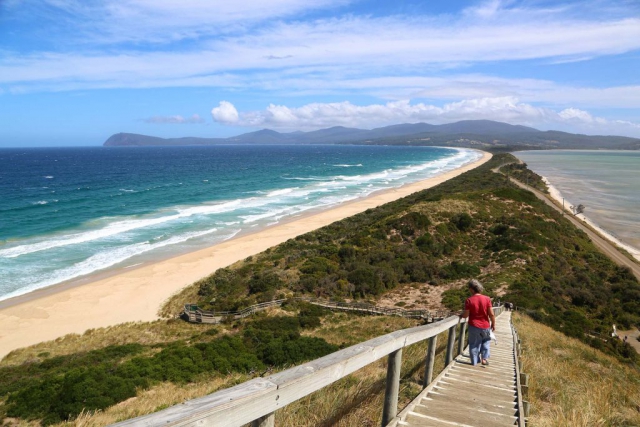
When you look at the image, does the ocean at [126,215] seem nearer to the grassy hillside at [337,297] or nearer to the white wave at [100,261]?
the white wave at [100,261]

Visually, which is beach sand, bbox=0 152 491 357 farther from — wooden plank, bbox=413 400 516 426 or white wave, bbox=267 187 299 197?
white wave, bbox=267 187 299 197

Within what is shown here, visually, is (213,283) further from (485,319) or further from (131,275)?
(485,319)

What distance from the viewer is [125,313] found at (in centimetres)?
2275

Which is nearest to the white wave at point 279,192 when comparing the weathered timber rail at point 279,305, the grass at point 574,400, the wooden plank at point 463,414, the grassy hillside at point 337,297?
the grassy hillside at point 337,297

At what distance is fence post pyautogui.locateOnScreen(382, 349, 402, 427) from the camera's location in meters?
3.58

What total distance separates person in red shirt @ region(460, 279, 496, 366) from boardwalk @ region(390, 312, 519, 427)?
0.67 ft

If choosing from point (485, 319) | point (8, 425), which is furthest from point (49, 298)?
point (485, 319)

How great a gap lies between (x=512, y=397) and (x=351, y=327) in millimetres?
13026

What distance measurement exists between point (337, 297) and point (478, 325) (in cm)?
1651

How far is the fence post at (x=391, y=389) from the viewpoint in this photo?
3.58 metres

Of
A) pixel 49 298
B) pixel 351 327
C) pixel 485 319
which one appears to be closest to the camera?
pixel 485 319

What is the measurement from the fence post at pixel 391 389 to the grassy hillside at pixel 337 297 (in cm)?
31

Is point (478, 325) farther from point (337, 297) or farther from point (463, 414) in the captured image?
point (337, 297)

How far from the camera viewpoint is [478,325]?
21.8 feet
